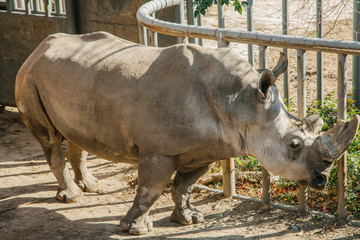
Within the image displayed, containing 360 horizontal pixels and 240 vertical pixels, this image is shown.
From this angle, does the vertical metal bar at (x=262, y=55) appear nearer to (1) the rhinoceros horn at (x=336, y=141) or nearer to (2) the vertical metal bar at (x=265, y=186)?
(2) the vertical metal bar at (x=265, y=186)

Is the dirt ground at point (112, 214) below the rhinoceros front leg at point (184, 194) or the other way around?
below

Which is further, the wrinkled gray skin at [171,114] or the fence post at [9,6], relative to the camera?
the fence post at [9,6]

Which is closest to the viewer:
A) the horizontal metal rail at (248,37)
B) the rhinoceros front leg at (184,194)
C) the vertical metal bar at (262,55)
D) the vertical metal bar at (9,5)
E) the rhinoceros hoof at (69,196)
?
the horizontal metal rail at (248,37)

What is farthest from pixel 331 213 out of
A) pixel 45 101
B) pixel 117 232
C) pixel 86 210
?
pixel 45 101

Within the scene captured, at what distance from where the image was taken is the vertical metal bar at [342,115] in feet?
19.0

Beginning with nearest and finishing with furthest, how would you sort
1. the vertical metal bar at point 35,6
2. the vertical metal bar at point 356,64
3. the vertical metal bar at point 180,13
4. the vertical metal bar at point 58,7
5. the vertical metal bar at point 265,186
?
the vertical metal bar at point 265,186 → the vertical metal bar at point 180,13 → the vertical metal bar at point 356,64 → the vertical metal bar at point 58,7 → the vertical metal bar at point 35,6

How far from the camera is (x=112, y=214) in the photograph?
673 cm

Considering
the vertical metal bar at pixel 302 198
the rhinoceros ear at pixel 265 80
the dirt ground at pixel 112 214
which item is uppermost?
the rhinoceros ear at pixel 265 80

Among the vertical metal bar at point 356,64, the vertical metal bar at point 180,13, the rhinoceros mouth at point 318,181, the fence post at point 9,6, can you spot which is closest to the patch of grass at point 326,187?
the vertical metal bar at point 356,64

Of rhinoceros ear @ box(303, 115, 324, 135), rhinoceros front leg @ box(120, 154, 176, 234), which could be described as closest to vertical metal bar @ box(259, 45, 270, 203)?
rhinoceros ear @ box(303, 115, 324, 135)

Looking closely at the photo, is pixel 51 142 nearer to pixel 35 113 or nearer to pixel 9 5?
pixel 35 113

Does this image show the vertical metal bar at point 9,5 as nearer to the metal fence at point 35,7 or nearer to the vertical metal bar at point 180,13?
the metal fence at point 35,7

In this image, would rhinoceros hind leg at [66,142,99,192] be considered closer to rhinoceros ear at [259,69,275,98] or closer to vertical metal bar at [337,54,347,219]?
rhinoceros ear at [259,69,275,98]

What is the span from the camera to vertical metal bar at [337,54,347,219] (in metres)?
5.78
